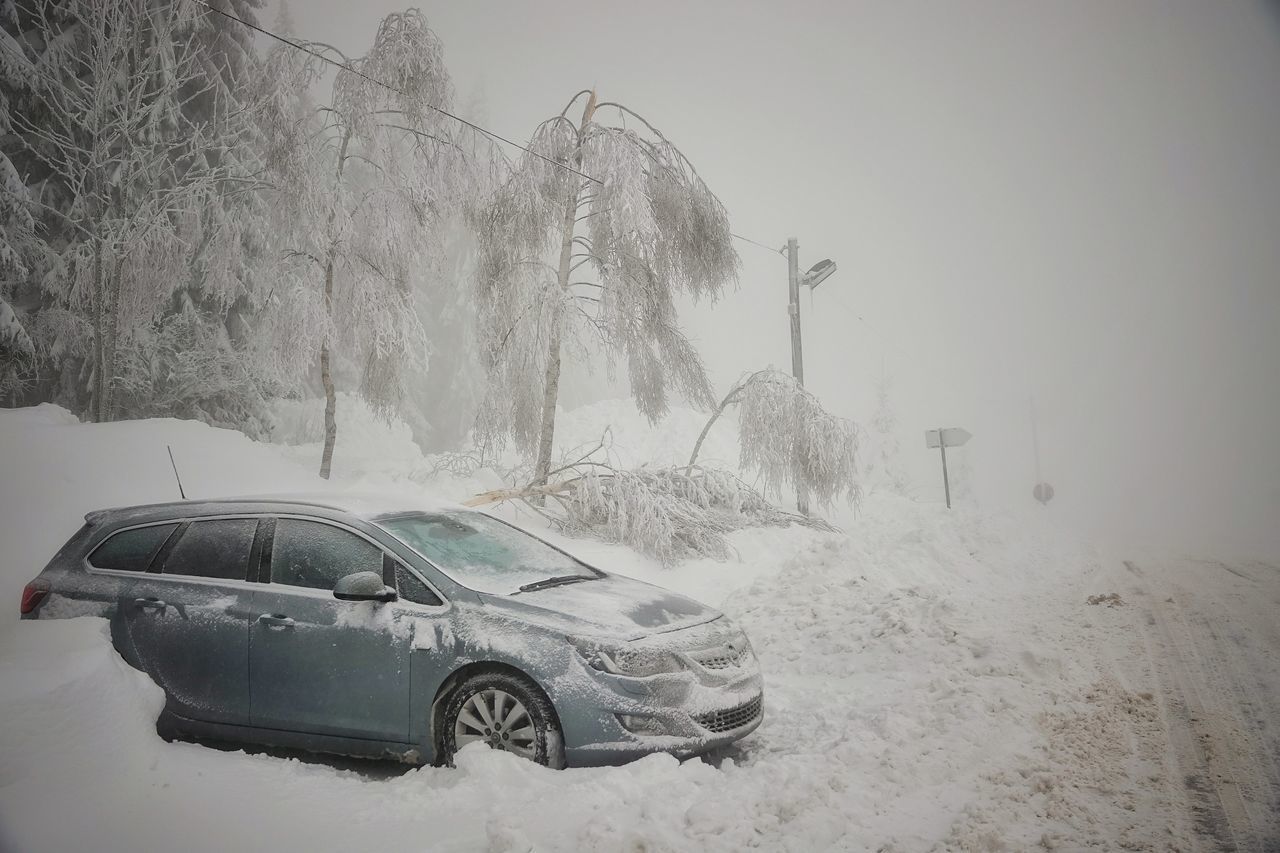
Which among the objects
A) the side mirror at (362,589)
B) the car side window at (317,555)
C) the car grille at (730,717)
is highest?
the car side window at (317,555)

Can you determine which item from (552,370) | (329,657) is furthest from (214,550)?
(552,370)

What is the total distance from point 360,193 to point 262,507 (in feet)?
31.4

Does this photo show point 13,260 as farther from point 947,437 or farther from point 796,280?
point 947,437

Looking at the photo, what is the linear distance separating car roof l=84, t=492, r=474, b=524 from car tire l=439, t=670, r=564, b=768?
1329mm

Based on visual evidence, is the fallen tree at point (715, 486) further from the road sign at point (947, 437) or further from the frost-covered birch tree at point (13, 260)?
the frost-covered birch tree at point (13, 260)

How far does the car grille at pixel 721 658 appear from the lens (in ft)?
12.1

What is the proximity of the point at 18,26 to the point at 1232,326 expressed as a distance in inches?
4641

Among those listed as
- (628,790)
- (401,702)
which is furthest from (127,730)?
(628,790)

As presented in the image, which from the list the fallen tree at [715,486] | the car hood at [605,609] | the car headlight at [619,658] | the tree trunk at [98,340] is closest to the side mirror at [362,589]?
the car hood at [605,609]

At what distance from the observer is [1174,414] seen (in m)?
76.0

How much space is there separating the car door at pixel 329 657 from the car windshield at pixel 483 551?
0.32 meters

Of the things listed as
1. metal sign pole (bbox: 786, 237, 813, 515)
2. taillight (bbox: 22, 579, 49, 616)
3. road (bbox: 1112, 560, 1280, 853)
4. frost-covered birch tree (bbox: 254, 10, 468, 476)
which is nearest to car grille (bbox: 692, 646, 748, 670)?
road (bbox: 1112, 560, 1280, 853)

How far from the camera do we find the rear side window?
4.07m

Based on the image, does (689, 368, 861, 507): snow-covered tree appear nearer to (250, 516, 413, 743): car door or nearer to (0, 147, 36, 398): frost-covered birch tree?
(250, 516, 413, 743): car door
